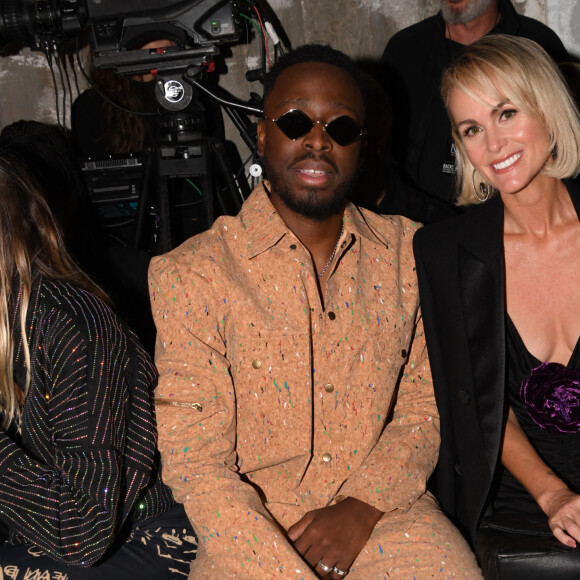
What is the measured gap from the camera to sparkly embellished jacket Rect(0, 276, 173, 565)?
4.89 ft

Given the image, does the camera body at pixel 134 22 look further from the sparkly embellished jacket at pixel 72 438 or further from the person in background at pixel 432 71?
the sparkly embellished jacket at pixel 72 438

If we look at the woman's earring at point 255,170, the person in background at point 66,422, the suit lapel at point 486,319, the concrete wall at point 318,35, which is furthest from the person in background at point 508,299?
the concrete wall at point 318,35

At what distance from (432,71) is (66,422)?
216 centimetres

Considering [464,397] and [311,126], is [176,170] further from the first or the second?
[464,397]

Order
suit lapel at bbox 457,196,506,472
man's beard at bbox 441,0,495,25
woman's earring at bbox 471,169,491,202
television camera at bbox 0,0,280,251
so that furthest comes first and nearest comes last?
man's beard at bbox 441,0,495,25 < television camera at bbox 0,0,280,251 < woman's earring at bbox 471,169,491,202 < suit lapel at bbox 457,196,506,472

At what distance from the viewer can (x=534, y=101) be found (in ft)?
5.96

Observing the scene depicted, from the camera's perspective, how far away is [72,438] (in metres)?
1.51

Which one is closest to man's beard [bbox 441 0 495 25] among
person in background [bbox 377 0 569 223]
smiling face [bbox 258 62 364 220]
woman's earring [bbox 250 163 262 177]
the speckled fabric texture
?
person in background [bbox 377 0 569 223]

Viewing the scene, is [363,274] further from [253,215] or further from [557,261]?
[557,261]

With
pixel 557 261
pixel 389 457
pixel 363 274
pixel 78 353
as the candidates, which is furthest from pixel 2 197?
pixel 557 261

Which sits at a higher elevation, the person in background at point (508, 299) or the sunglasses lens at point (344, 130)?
the sunglasses lens at point (344, 130)

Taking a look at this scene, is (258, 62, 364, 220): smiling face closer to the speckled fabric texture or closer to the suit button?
the speckled fabric texture

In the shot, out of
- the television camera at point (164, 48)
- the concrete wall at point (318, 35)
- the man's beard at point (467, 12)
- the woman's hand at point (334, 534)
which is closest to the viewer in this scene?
the woman's hand at point (334, 534)

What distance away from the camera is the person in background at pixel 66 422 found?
150 cm
